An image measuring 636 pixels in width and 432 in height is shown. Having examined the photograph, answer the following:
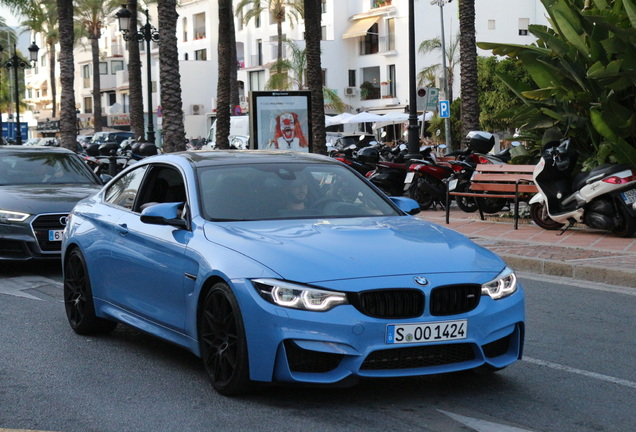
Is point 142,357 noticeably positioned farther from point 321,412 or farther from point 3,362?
point 321,412

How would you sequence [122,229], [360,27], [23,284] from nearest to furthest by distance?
[122,229], [23,284], [360,27]

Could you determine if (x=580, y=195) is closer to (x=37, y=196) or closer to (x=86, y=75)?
(x=37, y=196)

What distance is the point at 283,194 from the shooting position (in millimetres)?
7164

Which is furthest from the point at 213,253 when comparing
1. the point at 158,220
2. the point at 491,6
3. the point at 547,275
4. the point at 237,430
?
the point at 491,6

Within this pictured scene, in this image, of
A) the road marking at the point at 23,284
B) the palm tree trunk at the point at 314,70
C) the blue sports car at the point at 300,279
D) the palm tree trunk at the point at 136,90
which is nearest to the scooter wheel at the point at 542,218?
the road marking at the point at 23,284

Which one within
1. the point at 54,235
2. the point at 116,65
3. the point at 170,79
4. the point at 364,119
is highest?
the point at 116,65

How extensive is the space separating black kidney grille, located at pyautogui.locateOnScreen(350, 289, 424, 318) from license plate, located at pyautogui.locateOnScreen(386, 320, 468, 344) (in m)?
0.07

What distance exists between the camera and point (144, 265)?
7.19m

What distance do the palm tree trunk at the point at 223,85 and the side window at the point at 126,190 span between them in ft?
86.8

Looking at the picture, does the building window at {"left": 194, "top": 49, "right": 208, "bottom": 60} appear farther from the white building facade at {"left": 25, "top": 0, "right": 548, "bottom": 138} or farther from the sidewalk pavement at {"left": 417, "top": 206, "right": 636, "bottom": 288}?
the sidewalk pavement at {"left": 417, "top": 206, "right": 636, "bottom": 288}

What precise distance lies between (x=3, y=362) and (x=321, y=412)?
8.96 feet

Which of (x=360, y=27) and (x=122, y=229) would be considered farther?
(x=360, y=27)

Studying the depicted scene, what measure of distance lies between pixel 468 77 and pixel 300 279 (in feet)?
59.3

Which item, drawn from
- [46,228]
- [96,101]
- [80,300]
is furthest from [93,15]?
[80,300]
